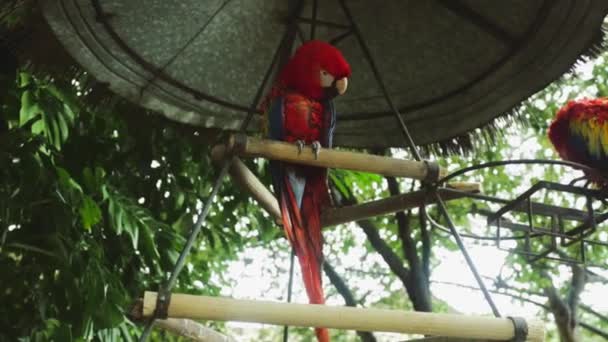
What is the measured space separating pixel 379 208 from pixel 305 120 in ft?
0.95

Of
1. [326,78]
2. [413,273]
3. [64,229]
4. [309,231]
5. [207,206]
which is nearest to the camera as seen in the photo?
[207,206]

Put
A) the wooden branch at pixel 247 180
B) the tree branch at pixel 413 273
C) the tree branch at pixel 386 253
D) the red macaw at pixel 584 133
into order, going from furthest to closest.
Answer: the tree branch at pixel 386 253
the tree branch at pixel 413 273
the red macaw at pixel 584 133
the wooden branch at pixel 247 180

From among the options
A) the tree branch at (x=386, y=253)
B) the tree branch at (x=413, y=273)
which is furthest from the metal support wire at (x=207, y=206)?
the tree branch at (x=386, y=253)

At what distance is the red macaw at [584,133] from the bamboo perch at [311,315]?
2.39ft

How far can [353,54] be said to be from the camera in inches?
79.0

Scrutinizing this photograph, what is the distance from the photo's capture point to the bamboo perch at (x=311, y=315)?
113 cm

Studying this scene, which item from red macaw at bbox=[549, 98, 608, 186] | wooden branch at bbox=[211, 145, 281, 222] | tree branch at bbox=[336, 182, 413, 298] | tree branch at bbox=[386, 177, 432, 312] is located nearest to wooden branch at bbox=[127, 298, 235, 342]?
wooden branch at bbox=[211, 145, 281, 222]

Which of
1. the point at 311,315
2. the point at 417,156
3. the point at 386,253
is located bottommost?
the point at 311,315

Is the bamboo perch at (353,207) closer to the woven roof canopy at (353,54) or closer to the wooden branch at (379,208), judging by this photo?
the wooden branch at (379,208)

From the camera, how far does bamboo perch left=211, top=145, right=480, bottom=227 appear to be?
5.31 feet

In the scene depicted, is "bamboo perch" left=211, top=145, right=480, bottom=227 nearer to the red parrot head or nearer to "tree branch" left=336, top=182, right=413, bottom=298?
the red parrot head

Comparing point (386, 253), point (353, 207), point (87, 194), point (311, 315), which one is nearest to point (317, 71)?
point (353, 207)

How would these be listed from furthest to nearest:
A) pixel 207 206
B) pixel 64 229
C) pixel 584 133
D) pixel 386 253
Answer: pixel 386 253 → pixel 64 229 → pixel 584 133 → pixel 207 206

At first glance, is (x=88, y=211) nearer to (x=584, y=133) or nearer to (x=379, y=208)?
(x=379, y=208)
